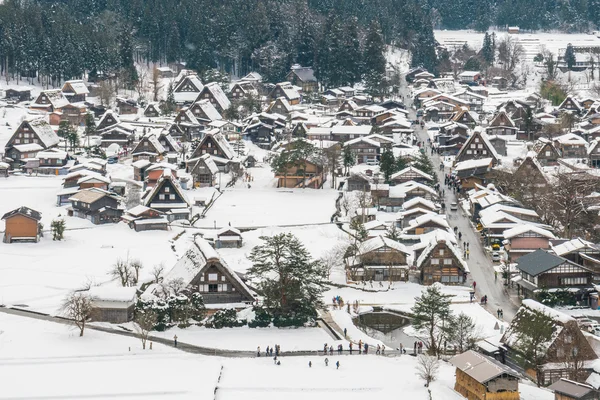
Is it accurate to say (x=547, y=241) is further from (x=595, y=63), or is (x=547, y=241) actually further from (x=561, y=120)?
(x=595, y=63)

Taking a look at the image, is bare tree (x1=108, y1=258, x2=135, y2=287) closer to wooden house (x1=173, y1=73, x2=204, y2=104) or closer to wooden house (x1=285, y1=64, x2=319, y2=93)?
wooden house (x1=173, y1=73, x2=204, y2=104)

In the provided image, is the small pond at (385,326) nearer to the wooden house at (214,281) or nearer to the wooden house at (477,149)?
the wooden house at (214,281)

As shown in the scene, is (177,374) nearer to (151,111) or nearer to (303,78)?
(151,111)

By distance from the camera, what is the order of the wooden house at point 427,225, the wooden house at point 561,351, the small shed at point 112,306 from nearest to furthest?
the wooden house at point 561,351
the small shed at point 112,306
the wooden house at point 427,225

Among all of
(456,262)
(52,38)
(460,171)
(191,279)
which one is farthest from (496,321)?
(52,38)

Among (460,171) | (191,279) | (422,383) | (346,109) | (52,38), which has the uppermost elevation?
(52,38)

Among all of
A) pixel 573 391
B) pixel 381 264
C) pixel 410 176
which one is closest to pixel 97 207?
pixel 381 264

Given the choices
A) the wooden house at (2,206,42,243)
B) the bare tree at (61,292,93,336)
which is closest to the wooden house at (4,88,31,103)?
the wooden house at (2,206,42,243)

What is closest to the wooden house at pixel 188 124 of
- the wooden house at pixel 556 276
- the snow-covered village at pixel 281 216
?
the snow-covered village at pixel 281 216
